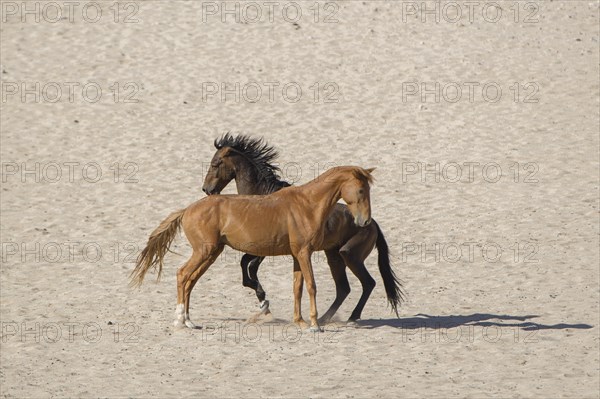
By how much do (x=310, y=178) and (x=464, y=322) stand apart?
6.18 metres

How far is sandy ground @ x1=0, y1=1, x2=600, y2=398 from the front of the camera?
12086mm

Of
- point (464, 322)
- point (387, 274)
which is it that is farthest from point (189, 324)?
point (464, 322)

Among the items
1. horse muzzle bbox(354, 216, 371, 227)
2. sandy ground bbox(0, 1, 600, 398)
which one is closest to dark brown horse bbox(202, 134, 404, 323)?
sandy ground bbox(0, 1, 600, 398)

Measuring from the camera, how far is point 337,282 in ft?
45.0

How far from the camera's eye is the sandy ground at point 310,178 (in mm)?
12086

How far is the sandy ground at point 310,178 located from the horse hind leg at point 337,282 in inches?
10.7

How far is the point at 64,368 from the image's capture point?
12.0 m

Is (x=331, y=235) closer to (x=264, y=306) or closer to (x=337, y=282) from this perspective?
(x=337, y=282)

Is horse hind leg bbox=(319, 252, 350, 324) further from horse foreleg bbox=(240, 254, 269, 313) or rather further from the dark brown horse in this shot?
horse foreleg bbox=(240, 254, 269, 313)

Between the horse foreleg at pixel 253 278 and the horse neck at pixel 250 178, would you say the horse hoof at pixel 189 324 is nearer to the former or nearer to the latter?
the horse foreleg at pixel 253 278

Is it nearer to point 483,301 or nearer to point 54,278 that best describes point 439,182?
point 483,301

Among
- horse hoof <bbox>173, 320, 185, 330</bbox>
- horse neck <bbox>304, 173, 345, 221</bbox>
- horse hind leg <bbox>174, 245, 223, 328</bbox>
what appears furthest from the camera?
horse hoof <bbox>173, 320, 185, 330</bbox>

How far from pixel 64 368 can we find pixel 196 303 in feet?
9.79

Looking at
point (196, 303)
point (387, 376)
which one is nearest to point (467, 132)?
point (196, 303)
